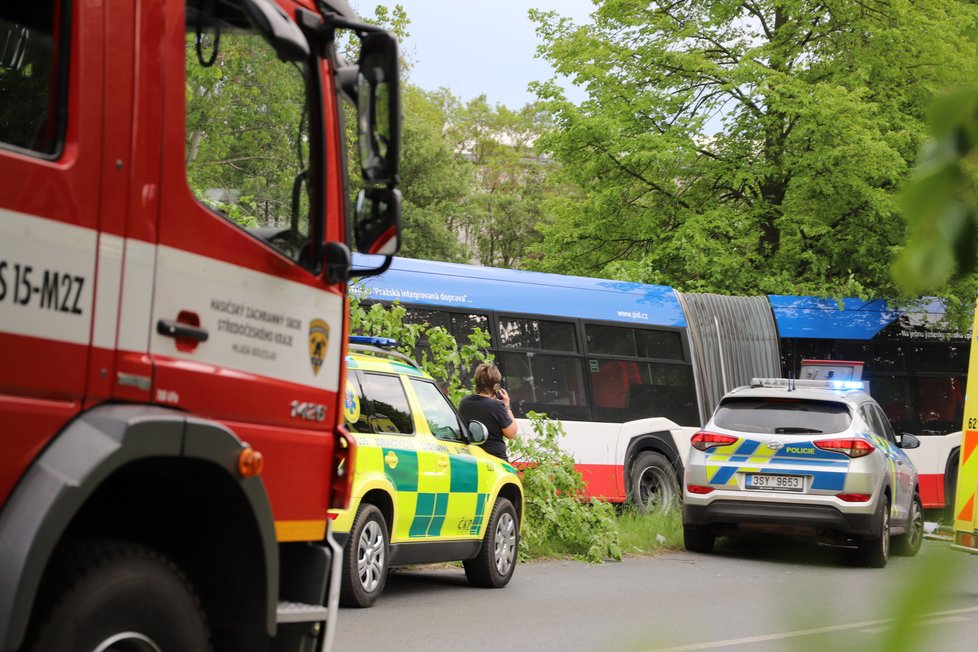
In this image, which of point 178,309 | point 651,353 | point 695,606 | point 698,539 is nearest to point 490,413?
point 698,539

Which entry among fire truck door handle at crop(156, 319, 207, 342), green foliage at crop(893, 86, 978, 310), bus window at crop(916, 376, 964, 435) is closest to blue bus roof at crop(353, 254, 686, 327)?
bus window at crop(916, 376, 964, 435)

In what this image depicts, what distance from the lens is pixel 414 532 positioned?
9.97 meters

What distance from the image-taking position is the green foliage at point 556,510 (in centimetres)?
1373

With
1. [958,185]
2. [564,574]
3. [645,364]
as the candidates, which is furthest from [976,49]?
[645,364]

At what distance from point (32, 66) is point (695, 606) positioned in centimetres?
238

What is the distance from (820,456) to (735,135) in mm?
12984

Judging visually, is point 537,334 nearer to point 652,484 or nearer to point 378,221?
point 652,484

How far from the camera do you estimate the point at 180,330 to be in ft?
12.4

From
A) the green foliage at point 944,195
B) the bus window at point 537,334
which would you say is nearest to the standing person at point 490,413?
the bus window at point 537,334

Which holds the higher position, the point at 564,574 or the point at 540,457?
the point at 540,457

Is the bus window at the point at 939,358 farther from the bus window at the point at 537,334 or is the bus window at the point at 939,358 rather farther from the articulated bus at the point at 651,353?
the bus window at the point at 537,334

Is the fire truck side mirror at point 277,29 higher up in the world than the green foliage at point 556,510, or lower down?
higher up

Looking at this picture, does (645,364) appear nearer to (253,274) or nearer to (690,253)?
(690,253)

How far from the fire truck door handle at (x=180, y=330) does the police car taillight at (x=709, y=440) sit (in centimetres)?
1111
